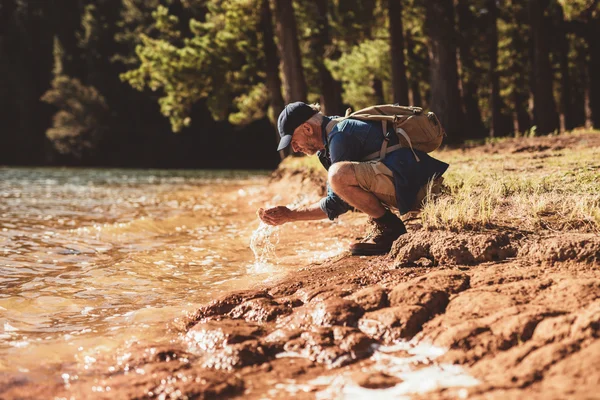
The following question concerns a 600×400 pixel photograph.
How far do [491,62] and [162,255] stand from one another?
59.7 ft

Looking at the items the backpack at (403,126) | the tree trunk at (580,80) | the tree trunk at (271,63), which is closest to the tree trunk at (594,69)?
the tree trunk at (580,80)

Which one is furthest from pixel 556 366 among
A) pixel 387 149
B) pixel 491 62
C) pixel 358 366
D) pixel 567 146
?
pixel 491 62

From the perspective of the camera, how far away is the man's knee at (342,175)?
4.37m

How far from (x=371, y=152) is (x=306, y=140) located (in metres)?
0.54

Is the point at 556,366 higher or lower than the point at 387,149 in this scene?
lower

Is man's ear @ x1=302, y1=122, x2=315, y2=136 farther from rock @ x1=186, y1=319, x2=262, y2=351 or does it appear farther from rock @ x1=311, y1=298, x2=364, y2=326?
rock @ x1=186, y1=319, x2=262, y2=351

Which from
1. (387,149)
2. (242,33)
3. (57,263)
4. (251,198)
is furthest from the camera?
(242,33)

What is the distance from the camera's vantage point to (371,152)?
4.63 metres

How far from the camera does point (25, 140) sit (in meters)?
55.9

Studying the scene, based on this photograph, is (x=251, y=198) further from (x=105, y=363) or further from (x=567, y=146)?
(x=105, y=363)

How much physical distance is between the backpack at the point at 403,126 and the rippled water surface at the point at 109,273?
1411 millimetres

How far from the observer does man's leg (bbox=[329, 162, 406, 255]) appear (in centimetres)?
439

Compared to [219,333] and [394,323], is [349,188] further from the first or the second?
[219,333]

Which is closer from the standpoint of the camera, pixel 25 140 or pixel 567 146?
pixel 567 146
